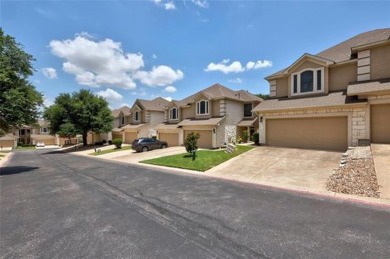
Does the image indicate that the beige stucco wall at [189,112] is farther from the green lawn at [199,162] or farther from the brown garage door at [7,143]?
the brown garage door at [7,143]

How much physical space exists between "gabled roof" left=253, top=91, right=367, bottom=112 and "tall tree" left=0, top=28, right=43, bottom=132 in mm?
17965

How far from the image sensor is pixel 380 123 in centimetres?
1362

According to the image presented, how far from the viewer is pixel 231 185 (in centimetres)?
981

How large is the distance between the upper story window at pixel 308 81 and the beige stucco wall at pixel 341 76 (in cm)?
73

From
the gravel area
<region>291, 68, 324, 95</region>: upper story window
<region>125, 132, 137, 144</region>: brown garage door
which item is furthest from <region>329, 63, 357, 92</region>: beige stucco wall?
<region>125, 132, 137, 144</region>: brown garage door

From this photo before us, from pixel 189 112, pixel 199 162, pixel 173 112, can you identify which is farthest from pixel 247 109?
pixel 199 162

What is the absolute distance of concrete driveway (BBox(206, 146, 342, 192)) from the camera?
9.95 meters

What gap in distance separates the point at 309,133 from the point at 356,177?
7942mm

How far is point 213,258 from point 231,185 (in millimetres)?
5926

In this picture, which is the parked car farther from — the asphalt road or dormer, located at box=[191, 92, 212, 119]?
the asphalt road

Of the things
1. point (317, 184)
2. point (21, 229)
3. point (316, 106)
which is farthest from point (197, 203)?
point (316, 106)

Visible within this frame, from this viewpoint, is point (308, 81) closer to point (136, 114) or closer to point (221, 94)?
point (221, 94)

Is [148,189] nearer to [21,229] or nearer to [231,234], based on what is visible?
[21,229]

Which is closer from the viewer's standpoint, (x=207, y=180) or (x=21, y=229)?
(x=21, y=229)
